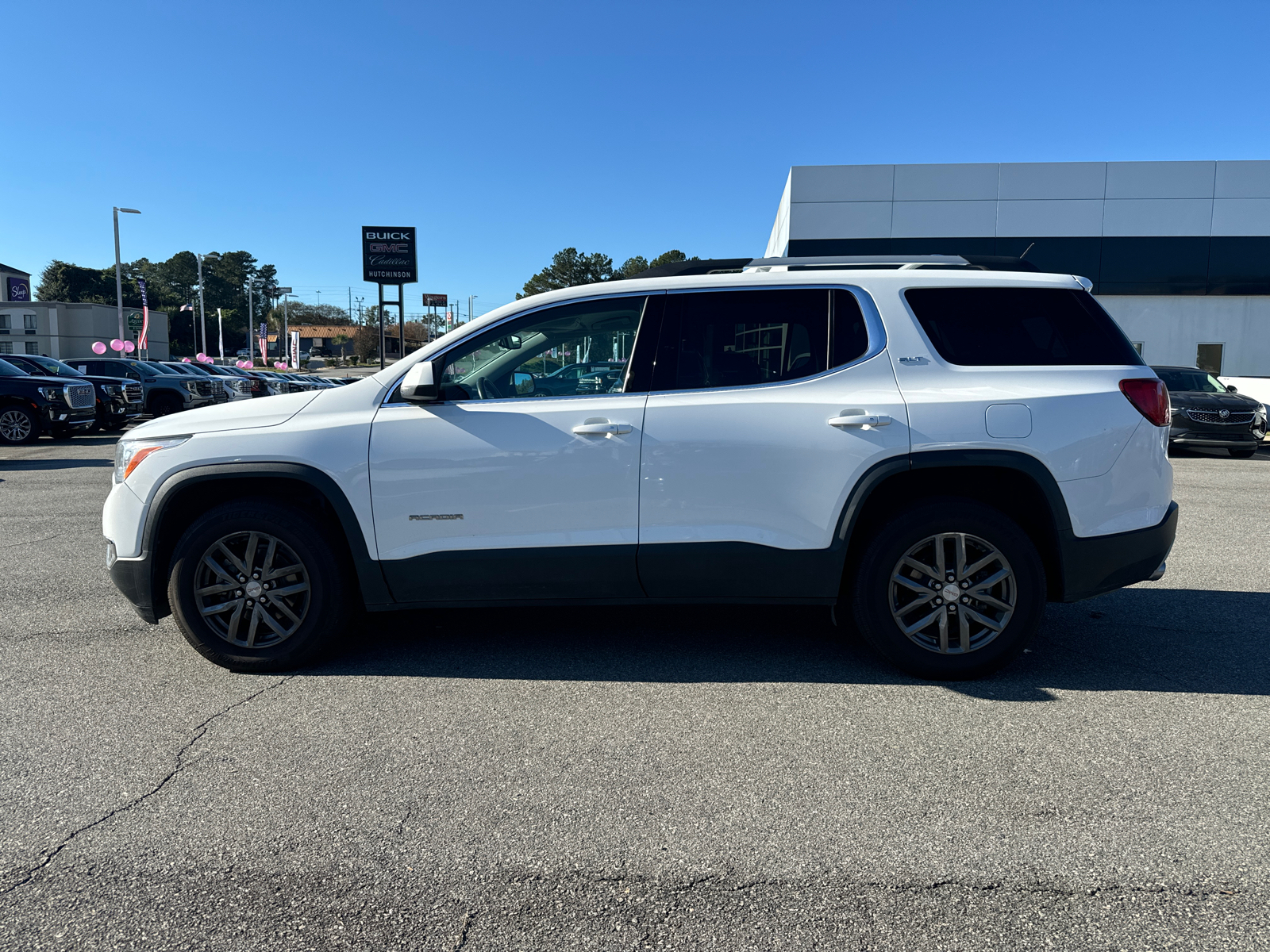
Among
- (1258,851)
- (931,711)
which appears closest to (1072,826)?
(1258,851)

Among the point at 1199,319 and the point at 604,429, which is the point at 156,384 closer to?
the point at 604,429

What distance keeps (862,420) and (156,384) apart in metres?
23.1

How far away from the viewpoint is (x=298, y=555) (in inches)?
162

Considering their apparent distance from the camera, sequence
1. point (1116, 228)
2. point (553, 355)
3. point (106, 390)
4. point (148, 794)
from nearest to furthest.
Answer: point (148, 794)
point (553, 355)
point (106, 390)
point (1116, 228)

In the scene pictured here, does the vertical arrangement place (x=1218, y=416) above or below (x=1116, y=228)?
below

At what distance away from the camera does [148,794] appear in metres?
3.04

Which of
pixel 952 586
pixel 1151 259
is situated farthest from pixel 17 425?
pixel 1151 259

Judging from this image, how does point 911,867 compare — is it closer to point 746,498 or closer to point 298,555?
point 746,498

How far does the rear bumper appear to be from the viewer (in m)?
4.02

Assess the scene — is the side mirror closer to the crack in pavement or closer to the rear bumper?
the crack in pavement

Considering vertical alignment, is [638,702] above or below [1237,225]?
below

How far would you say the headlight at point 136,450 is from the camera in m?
4.16

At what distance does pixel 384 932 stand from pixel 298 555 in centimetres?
219

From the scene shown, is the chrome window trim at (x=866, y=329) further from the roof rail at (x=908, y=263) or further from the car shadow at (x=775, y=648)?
the car shadow at (x=775, y=648)
